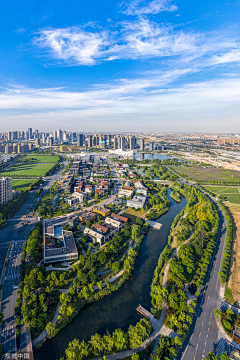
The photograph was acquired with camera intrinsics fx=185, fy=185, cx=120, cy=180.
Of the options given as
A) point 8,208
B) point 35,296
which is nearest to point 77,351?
point 35,296

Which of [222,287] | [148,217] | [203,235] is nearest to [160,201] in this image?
[148,217]

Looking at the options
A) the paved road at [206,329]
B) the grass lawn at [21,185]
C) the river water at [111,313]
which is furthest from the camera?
the grass lawn at [21,185]

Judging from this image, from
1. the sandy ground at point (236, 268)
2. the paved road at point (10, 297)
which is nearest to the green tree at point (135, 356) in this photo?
the paved road at point (10, 297)

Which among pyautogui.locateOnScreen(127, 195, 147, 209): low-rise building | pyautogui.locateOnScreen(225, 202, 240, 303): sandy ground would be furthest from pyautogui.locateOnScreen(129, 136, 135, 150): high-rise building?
pyautogui.locateOnScreen(225, 202, 240, 303): sandy ground

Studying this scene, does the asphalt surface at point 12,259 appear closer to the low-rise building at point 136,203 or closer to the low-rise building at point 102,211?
the low-rise building at point 102,211

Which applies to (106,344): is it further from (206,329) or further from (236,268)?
(236,268)

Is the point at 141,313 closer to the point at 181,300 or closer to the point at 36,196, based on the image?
the point at 181,300

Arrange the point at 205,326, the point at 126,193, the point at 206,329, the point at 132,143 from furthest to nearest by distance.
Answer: the point at 132,143, the point at 126,193, the point at 205,326, the point at 206,329
